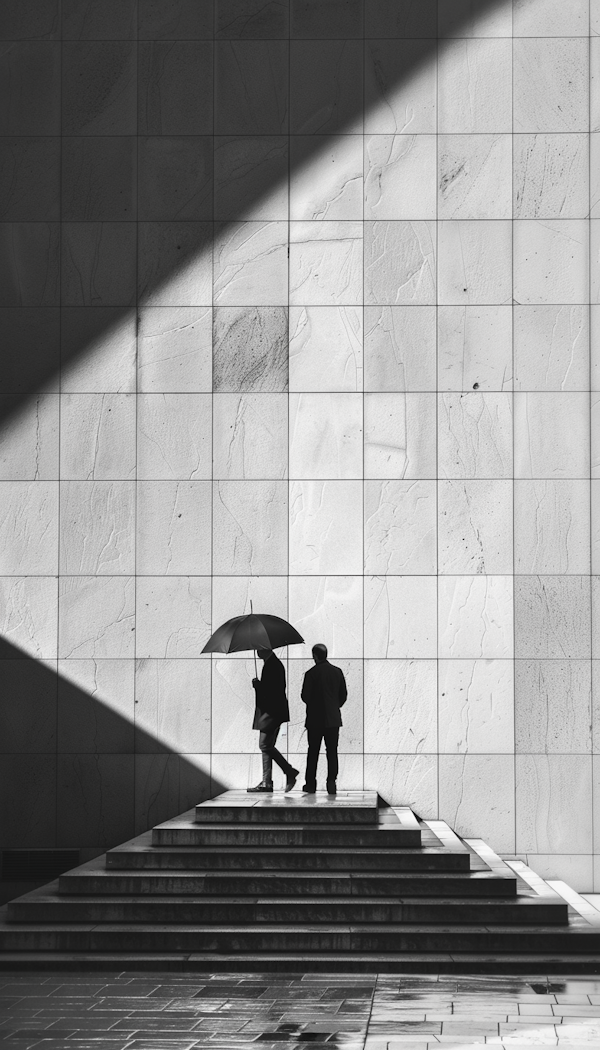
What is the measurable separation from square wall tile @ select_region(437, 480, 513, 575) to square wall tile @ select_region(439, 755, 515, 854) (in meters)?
2.53

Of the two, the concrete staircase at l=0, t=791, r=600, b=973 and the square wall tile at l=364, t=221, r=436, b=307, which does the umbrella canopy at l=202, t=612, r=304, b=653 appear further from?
the square wall tile at l=364, t=221, r=436, b=307

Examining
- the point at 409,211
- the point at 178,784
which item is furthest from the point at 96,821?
the point at 409,211

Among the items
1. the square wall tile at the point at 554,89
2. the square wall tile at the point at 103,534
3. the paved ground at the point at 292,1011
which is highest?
the square wall tile at the point at 554,89

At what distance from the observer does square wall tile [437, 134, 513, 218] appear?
17.1 meters

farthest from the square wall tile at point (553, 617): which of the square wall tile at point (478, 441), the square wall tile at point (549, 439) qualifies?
the square wall tile at point (478, 441)

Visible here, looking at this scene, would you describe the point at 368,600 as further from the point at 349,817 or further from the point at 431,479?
the point at 349,817

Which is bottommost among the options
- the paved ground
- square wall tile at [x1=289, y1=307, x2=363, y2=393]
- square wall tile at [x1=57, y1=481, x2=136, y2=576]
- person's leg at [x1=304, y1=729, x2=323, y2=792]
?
the paved ground

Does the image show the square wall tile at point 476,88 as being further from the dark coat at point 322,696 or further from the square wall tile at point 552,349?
the dark coat at point 322,696

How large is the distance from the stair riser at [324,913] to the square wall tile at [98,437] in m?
6.93

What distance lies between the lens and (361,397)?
1697cm

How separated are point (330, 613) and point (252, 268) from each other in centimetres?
482

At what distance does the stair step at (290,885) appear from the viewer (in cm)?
1212

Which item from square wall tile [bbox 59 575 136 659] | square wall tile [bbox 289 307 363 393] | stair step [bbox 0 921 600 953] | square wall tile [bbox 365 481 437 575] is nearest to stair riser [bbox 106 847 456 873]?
stair step [bbox 0 921 600 953]

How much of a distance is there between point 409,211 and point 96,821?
9.26 meters
